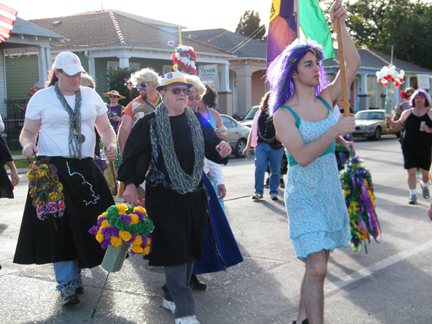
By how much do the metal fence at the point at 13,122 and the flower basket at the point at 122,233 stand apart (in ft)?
58.4

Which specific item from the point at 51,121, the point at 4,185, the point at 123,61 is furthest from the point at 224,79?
the point at 51,121

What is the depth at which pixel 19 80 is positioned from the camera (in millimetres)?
26156

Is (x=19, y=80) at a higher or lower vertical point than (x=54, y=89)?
higher

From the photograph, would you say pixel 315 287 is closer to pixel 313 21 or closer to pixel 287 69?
pixel 287 69

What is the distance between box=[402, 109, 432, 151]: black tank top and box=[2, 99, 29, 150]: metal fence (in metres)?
15.9

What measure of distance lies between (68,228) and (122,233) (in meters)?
0.99

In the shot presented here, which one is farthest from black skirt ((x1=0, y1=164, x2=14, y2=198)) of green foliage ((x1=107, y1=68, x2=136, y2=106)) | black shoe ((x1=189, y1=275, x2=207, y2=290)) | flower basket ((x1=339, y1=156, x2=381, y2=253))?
green foliage ((x1=107, y1=68, x2=136, y2=106))

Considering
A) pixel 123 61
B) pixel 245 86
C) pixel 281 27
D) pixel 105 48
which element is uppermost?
pixel 105 48

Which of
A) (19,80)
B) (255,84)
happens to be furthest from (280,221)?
(255,84)

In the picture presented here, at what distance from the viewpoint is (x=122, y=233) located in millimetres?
3650

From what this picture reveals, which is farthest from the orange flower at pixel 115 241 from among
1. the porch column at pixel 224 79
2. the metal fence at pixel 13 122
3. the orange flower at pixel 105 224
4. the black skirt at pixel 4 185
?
the porch column at pixel 224 79

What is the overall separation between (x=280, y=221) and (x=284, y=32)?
2.79 meters

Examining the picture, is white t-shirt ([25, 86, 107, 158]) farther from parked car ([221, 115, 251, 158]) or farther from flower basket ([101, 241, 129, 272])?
parked car ([221, 115, 251, 158])

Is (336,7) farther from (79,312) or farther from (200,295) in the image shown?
(79,312)
